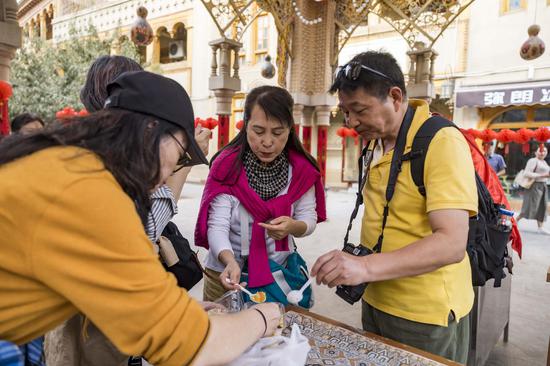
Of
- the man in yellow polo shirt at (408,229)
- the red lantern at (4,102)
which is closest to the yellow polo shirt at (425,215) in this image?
the man in yellow polo shirt at (408,229)

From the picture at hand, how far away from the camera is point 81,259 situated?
0.62 m

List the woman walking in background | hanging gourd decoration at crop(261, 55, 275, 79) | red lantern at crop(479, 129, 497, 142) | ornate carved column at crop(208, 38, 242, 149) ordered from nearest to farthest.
Result: 1. ornate carved column at crop(208, 38, 242, 149)
2. the woman walking in background
3. red lantern at crop(479, 129, 497, 142)
4. hanging gourd decoration at crop(261, 55, 275, 79)

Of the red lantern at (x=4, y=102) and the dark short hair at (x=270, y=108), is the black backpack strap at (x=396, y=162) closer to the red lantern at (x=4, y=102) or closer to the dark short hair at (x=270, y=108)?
the dark short hair at (x=270, y=108)

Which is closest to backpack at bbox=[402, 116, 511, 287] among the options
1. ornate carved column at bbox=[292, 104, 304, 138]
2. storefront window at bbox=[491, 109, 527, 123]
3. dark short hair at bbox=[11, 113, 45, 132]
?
dark short hair at bbox=[11, 113, 45, 132]

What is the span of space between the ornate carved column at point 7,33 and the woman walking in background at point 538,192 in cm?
757

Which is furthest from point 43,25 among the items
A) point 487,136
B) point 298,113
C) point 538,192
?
point 538,192

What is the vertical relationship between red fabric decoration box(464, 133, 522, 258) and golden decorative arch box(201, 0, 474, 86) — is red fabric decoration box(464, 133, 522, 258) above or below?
below

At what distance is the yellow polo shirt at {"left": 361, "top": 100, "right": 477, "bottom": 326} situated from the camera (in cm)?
109

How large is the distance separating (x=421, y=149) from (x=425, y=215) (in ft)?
0.67

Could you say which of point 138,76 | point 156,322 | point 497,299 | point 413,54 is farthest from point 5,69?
point 413,54

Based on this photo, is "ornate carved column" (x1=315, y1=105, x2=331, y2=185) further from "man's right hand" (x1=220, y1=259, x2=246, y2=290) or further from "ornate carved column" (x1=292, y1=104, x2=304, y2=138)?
"man's right hand" (x1=220, y1=259, x2=246, y2=290)

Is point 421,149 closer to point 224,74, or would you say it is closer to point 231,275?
point 231,275

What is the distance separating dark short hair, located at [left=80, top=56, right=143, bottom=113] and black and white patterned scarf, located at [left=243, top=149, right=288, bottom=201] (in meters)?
0.57

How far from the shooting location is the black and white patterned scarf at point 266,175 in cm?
163
